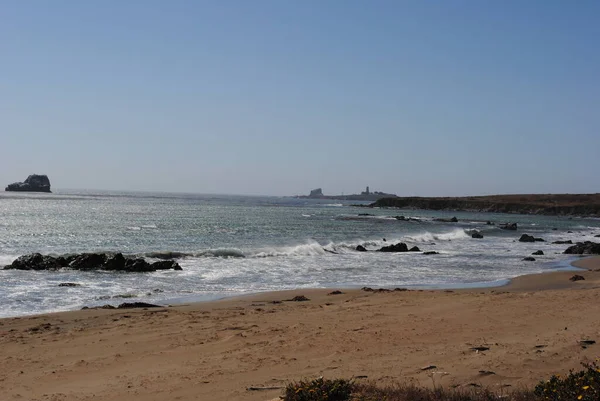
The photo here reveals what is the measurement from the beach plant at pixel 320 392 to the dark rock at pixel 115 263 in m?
20.4

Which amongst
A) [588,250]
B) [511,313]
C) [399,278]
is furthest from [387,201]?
[511,313]

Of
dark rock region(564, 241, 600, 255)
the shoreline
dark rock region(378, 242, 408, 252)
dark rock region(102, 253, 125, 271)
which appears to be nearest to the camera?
the shoreline

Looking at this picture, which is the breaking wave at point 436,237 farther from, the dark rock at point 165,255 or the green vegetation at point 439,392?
the green vegetation at point 439,392

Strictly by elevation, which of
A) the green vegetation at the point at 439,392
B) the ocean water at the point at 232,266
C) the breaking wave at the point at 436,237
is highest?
the green vegetation at the point at 439,392

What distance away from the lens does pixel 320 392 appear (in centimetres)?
601

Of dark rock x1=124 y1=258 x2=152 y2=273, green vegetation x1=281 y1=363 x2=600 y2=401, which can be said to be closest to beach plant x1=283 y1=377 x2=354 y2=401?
green vegetation x1=281 y1=363 x2=600 y2=401

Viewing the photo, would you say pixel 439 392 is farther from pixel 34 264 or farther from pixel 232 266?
pixel 34 264

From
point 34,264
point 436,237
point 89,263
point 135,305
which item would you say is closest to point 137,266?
point 89,263

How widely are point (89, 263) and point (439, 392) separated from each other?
22.3 m

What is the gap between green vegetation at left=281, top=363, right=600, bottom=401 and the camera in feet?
18.2

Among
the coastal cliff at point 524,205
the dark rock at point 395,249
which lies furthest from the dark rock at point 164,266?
the coastal cliff at point 524,205

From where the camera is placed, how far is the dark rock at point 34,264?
23.8 metres

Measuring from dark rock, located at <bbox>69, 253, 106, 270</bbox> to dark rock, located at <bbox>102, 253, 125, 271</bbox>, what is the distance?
37 cm

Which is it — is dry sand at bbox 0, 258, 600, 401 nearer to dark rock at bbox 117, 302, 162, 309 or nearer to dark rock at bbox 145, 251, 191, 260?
dark rock at bbox 117, 302, 162, 309
